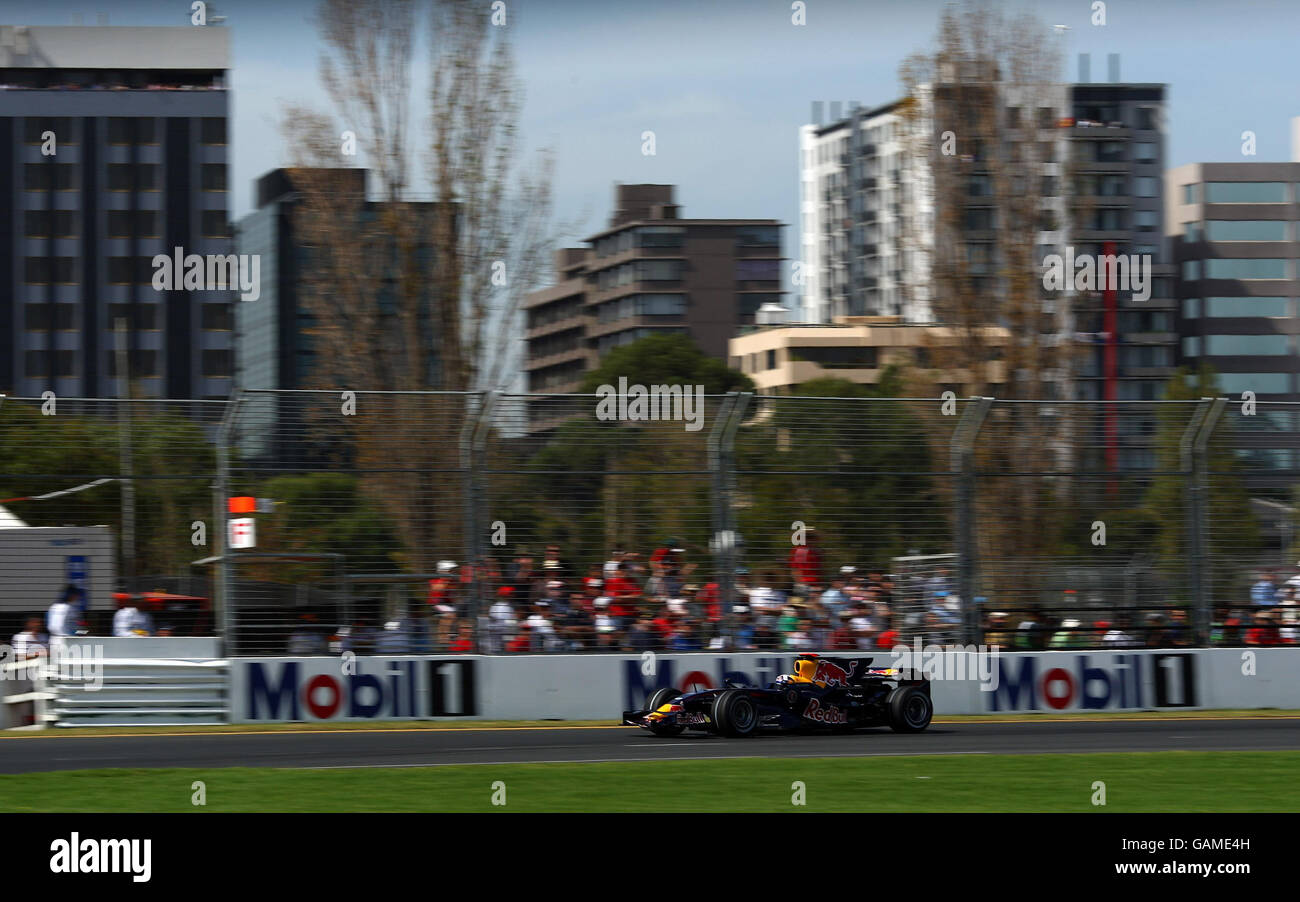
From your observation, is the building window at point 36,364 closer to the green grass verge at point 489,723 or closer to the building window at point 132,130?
the building window at point 132,130

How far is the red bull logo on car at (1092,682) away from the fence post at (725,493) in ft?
9.89

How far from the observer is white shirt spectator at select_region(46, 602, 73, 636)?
16.2 m

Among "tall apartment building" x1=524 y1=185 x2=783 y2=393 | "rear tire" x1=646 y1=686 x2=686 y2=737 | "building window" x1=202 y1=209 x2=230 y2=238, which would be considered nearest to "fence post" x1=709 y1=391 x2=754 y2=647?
"rear tire" x1=646 y1=686 x2=686 y2=737

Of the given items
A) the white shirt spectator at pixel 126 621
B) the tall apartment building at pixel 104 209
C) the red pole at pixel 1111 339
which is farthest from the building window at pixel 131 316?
the white shirt spectator at pixel 126 621

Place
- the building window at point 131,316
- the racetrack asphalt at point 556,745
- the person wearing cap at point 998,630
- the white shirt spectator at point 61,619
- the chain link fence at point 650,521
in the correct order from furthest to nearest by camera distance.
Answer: the building window at point 131,316, the person wearing cap at point 998,630, the chain link fence at point 650,521, the white shirt spectator at point 61,619, the racetrack asphalt at point 556,745

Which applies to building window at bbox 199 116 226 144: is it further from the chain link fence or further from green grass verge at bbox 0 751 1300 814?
green grass verge at bbox 0 751 1300 814

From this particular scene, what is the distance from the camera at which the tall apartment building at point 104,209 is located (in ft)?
295

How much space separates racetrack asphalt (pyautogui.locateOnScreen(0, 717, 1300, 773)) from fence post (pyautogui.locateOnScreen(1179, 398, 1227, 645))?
7.61 ft

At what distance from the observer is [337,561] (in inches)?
641

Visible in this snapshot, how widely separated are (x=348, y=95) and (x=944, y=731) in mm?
12900

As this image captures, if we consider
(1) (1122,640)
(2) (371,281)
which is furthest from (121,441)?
(1) (1122,640)

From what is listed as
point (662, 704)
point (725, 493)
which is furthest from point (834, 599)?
point (662, 704)

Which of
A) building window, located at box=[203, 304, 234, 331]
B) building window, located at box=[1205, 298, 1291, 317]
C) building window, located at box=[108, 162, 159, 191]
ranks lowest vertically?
building window, located at box=[203, 304, 234, 331]
